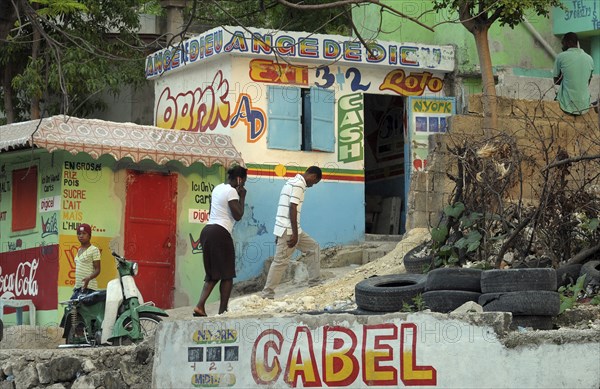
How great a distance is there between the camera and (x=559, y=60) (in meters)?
18.4

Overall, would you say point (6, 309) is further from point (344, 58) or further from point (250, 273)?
point (344, 58)

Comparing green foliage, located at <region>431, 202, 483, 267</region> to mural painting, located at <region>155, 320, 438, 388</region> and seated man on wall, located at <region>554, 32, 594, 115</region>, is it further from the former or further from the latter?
seated man on wall, located at <region>554, 32, 594, 115</region>

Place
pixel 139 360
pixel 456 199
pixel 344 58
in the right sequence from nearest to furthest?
pixel 139 360, pixel 456 199, pixel 344 58

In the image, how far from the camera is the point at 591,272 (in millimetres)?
12766

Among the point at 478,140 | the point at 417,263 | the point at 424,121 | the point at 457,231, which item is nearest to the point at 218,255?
the point at 417,263

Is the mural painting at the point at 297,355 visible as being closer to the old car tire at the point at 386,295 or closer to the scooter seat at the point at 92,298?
the old car tire at the point at 386,295

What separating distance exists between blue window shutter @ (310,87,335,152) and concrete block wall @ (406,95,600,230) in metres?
2.26

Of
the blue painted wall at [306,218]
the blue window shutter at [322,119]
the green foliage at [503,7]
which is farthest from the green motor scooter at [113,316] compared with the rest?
the green foliage at [503,7]

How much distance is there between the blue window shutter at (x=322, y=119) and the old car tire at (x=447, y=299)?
7980mm

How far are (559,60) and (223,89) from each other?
486cm

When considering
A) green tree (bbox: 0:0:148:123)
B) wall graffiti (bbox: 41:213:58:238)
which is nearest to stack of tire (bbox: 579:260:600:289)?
wall graffiti (bbox: 41:213:58:238)

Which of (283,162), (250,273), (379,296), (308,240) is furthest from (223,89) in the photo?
(379,296)

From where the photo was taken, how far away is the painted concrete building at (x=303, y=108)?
1914 centimetres

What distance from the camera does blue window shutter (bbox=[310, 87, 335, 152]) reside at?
19.5m
